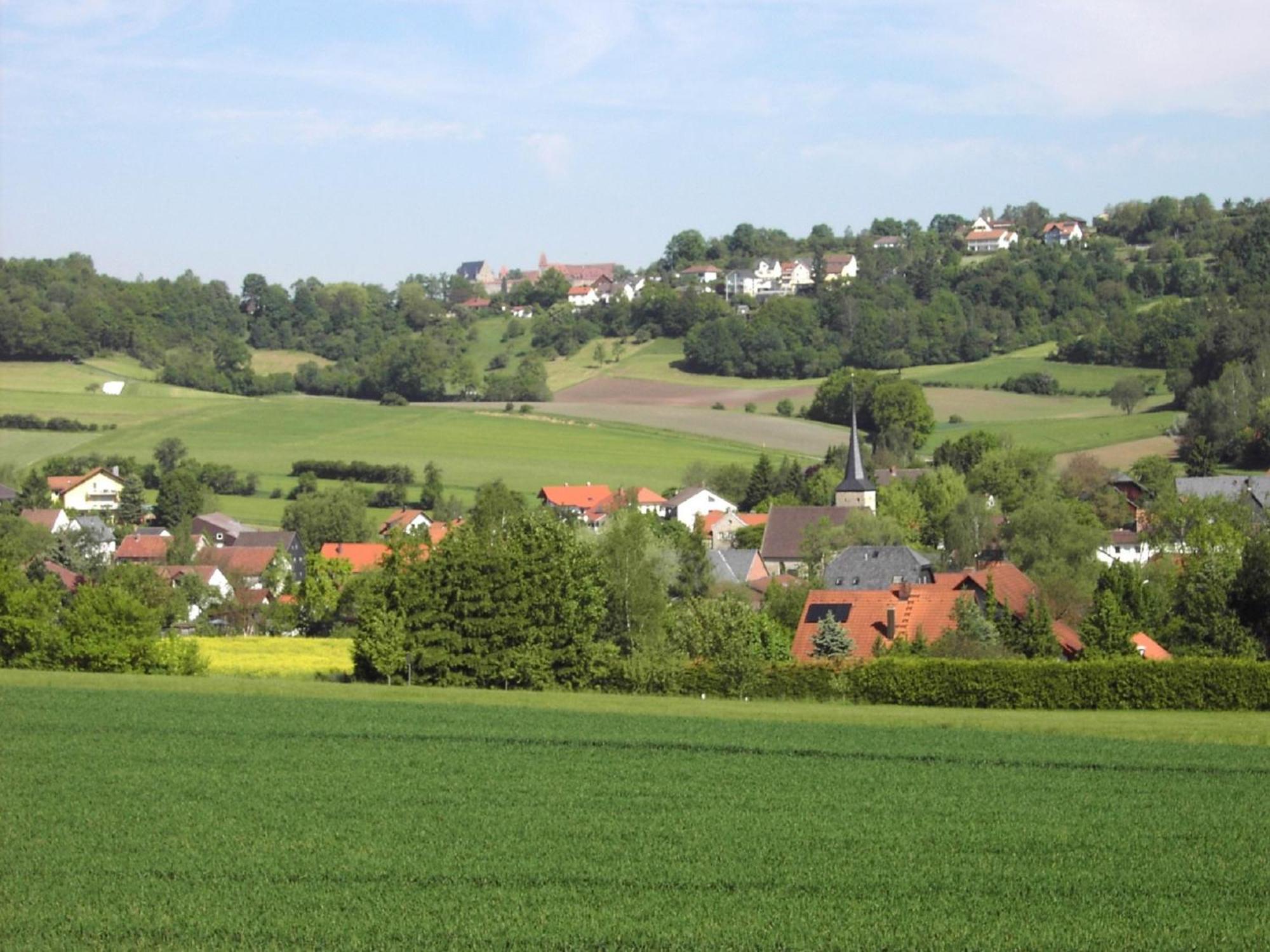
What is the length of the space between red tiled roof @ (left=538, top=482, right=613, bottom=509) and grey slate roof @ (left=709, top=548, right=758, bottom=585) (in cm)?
1375

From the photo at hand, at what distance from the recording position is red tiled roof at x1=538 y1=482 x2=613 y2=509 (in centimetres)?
9162

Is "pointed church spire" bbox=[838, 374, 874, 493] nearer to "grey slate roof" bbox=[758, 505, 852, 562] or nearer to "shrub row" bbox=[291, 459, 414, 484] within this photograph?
"grey slate roof" bbox=[758, 505, 852, 562]

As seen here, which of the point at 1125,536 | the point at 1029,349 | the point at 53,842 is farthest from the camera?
the point at 1029,349

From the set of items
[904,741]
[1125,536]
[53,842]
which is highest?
[53,842]

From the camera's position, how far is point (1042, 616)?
41.8 metres

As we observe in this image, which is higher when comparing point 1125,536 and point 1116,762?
point 1116,762

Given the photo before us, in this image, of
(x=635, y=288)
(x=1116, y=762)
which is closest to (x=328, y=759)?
(x=1116, y=762)

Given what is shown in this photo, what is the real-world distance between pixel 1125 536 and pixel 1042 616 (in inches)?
1524

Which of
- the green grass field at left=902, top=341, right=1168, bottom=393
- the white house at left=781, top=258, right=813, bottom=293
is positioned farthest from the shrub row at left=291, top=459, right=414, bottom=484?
the white house at left=781, top=258, right=813, bottom=293

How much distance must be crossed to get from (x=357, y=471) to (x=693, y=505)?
19964mm

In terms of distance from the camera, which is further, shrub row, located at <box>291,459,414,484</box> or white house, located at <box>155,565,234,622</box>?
shrub row, located at <box>291,459,414,484</box>

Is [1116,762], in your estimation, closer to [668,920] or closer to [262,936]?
[668,920]

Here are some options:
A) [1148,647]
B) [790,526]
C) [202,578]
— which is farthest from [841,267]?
[1148,647]

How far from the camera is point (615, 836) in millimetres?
17156
